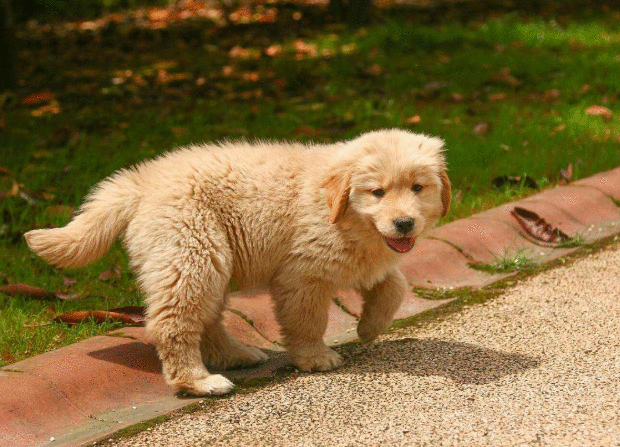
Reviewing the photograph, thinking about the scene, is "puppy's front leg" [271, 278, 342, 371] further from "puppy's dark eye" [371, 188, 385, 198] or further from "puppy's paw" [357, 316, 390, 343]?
"puppy's dark eye" [371, 188, 385, 198]

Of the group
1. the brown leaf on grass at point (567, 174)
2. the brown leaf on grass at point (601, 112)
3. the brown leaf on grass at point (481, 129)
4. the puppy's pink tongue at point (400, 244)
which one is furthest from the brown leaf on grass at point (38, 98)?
the puppy's pink tongue at point (400, 244)

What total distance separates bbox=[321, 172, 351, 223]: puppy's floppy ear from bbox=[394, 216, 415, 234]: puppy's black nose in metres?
0.27

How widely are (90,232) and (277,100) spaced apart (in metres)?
4.85

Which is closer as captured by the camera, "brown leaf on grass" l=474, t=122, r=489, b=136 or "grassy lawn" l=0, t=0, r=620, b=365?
"grassy lawn" l=0, t=0, r=620, b=365

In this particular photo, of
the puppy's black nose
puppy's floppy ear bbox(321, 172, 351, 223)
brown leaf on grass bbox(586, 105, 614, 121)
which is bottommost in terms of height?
brown leaf on grass bbox(586, 105, 614, 121)

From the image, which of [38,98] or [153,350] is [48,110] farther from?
[153,350]

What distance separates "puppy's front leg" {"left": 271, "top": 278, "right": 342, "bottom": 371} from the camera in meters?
4.12

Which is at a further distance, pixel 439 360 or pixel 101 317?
pixel 101 317

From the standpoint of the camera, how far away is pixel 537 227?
5801 mm

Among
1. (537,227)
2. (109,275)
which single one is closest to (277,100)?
(537,227)

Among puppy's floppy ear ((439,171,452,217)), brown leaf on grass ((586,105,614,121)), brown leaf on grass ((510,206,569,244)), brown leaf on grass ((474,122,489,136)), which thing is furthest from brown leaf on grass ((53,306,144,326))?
brown leaf on grass ((586,105,614,121))

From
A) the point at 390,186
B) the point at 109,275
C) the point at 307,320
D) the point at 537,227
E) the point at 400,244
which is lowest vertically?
the point at 537,227

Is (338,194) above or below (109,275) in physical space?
above

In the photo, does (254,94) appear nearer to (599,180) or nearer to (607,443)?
(599,180)
